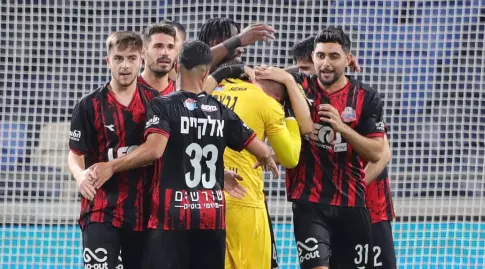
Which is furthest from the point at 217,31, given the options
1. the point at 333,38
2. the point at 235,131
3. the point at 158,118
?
the point at 158,118

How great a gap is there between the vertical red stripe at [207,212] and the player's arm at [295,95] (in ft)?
Result: 3.15

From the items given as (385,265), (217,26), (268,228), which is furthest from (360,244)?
(217,26)

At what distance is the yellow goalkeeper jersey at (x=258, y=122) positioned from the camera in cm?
Answer: 626

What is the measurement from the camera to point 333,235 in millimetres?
6973

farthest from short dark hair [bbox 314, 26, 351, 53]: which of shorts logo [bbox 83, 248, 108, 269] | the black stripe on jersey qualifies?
shorts logo [bbox 83, 248, 108, 269]

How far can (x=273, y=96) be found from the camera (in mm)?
6539

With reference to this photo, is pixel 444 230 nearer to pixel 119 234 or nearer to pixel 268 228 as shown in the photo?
pixel 268 228

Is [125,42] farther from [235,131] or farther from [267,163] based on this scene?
[267,163]

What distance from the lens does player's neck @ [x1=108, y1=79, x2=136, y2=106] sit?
20.3ft

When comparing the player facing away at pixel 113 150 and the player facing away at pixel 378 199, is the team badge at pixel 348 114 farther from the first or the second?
the player facing away at pixel 113 150

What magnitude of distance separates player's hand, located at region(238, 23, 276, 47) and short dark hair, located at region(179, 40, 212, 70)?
0.78 m

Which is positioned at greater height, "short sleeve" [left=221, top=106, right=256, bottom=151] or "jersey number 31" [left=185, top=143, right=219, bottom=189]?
"short sleeve" [left=221, top=106, right=256, bottom=151]

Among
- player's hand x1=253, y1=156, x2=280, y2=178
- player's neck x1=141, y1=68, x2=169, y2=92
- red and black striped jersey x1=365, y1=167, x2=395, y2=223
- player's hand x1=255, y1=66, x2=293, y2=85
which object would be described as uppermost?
player's hand x1=255, y1=66, x2=293, y2=85

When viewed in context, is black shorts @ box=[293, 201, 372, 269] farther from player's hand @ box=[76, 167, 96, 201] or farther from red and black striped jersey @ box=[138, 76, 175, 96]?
player's hand @ box=[76, 167, 96, 201]
